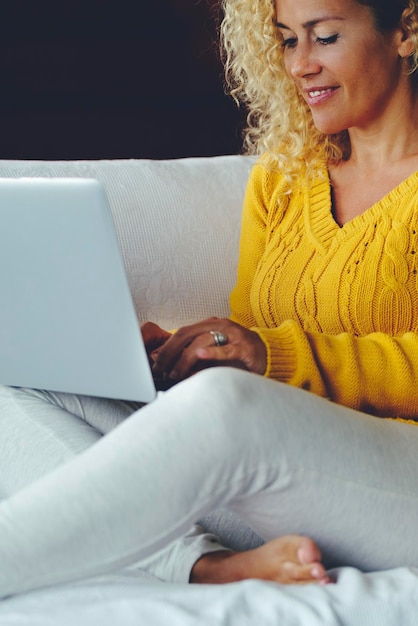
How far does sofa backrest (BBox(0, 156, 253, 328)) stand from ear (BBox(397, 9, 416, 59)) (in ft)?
1.56

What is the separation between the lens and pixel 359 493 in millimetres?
1056

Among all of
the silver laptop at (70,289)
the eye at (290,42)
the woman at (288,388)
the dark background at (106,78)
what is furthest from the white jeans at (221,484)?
the dark background at (106,78)

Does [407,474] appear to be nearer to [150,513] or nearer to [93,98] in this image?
[150,513]

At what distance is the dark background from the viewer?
2.85 meters

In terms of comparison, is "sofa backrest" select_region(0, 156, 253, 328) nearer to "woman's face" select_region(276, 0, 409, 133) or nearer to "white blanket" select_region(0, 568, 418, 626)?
"woman's face" select_region(276, 0, 409, 133)

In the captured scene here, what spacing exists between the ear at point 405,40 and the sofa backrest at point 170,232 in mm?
475

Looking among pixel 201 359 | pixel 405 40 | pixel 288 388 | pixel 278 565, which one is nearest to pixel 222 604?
pixel 278 565

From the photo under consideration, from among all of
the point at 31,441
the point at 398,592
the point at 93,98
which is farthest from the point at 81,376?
the point at 93,98

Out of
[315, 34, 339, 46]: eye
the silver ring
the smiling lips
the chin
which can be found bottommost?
the silver ring

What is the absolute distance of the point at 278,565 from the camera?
1.04m

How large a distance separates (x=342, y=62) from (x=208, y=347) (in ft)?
1.77

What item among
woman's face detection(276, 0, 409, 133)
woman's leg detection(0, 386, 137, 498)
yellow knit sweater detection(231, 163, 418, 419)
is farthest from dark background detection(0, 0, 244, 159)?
woman's leg detection(0, 386, 137, 498)

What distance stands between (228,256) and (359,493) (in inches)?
34.1

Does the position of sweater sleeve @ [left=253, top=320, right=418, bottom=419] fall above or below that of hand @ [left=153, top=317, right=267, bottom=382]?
below
